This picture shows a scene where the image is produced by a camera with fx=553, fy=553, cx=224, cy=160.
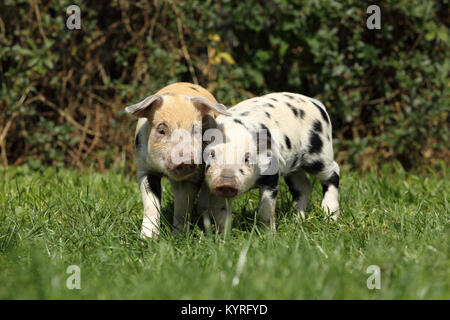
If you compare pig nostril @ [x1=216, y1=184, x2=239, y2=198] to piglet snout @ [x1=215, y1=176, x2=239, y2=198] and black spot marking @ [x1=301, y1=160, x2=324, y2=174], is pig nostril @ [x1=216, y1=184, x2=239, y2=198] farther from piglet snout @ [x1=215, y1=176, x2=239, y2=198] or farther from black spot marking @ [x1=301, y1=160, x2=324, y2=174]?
black spot marking @ [x1=301, y1=160, x2=324, y2=174]

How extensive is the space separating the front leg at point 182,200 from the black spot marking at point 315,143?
3.33ft

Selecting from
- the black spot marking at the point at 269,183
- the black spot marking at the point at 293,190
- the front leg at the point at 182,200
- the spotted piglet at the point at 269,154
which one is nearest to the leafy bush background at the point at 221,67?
the black spot marking at the point at 293,190

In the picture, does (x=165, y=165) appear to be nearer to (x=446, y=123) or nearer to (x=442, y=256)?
(x=442, y=256)

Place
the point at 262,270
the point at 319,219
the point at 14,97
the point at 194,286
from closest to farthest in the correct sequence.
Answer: the point at 194,286 < the point at 262,270 < the point at 319,219 < the point at 14,97

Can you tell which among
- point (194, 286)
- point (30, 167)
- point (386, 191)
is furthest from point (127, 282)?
point (30, 167)

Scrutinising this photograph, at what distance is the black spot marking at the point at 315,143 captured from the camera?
448 cm

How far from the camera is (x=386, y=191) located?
5230 mm

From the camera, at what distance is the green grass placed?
2.72 metres

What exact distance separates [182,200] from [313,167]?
3.68ft

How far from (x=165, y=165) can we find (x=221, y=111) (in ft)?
1.75

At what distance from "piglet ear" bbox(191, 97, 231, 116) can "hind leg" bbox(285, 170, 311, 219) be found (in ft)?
4.17

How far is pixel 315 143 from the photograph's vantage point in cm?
452

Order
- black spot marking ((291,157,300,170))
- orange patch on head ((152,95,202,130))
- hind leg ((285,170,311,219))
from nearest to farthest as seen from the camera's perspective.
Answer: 1. orange patch on head ((152,95,202,130))
2. black spot marking ((291,157,300,170))
3. hind leg ((285,170,311,219))

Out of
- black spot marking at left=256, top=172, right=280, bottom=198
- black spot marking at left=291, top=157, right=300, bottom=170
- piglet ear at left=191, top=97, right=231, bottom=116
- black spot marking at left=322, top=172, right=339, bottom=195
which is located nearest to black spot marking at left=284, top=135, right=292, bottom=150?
black spot marking at left=291, top=157, right=300, bottom=170
